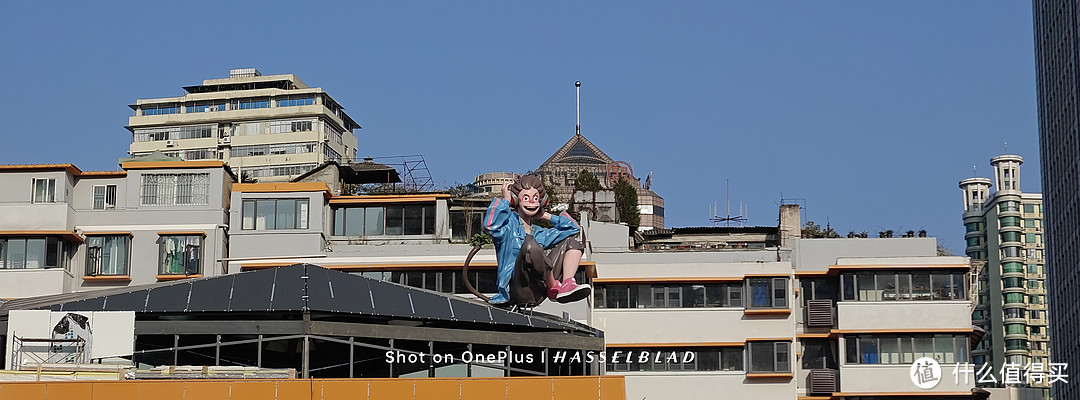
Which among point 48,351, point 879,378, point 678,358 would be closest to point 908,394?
point 879,378

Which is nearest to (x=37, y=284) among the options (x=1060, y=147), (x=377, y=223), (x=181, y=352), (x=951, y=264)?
(x=377, y=223)

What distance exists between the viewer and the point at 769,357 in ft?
240

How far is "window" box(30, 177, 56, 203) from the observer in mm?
76312

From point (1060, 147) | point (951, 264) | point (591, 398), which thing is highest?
point (1060, 147)

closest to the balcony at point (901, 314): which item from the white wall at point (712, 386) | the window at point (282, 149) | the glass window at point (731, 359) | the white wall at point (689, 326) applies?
the white wall at point (689, 326)

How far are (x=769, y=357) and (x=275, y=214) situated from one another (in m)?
23.6

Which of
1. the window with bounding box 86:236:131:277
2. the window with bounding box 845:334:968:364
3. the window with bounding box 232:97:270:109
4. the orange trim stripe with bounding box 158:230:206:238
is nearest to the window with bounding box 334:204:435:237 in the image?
the orange trim stripe with bounding box 158:230:206:238

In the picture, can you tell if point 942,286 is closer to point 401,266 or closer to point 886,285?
point 886,285

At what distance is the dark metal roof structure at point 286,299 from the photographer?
164 feet

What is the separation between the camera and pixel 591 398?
48.5m

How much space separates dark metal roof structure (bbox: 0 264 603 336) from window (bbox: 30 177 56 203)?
24.1 meters

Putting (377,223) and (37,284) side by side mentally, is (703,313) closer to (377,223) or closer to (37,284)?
(377,223)

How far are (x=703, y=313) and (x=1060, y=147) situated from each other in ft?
176

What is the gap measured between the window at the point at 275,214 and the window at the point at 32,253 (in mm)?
8315
